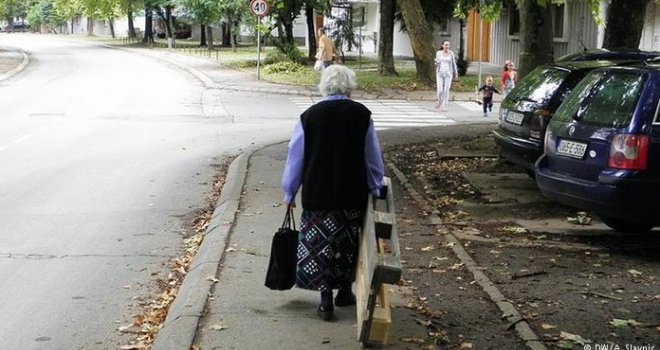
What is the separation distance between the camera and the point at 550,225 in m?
9.18

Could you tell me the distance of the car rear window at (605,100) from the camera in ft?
25.0

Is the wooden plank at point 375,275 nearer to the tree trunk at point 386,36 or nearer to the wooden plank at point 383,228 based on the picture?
the wooden plank at point 383,228

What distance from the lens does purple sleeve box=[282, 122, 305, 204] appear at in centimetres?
565

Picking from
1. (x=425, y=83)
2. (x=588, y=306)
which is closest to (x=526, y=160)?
(x=588, y=306)

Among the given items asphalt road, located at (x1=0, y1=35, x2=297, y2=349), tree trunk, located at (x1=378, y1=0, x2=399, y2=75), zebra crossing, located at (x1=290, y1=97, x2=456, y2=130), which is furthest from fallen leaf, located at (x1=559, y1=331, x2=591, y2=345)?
tree trunk, located at (x1=378, y1=0, x2=399, y2=75)

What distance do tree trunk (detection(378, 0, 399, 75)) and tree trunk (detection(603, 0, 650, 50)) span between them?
16869mm

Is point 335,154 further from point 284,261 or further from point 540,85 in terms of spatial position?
point 540,85

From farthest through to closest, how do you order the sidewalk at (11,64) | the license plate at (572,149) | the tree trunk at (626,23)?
the sidewalk at (11,64)
the tree trunk at (626,23)
the license plate at (572,149)

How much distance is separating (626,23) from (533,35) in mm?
1433

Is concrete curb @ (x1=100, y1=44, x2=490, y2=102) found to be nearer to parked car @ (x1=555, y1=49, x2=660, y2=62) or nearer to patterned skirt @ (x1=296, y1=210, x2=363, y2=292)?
parked car @ (x1=555, y1=49, x2=660, y2=62)

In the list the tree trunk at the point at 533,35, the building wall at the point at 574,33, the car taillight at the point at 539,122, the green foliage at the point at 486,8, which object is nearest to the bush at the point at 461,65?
the building wall at the point at 574,33

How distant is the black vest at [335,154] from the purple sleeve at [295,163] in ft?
0.12

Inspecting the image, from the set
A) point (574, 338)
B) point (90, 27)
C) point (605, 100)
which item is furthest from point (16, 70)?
point (90, 27)

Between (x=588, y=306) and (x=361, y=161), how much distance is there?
1.99m
